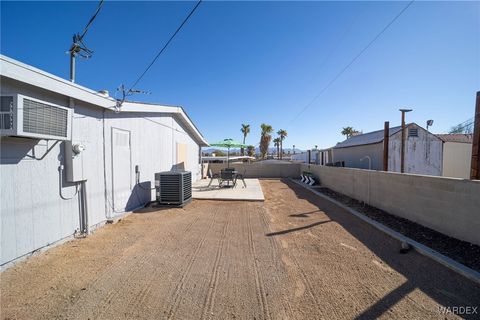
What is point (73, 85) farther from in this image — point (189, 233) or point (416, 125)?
point (416, 125)

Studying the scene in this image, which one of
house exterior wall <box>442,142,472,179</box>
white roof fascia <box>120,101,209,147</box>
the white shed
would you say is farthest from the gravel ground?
Answer: house exterior wall <box>442,142,472,179</box>

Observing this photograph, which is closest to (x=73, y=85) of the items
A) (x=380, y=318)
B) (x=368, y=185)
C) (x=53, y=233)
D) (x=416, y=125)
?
(x=53, y=233)

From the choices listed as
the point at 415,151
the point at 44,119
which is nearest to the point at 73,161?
the point at 44,119

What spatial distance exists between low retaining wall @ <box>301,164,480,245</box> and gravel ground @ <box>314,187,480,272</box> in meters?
0.12

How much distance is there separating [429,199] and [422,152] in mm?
10686

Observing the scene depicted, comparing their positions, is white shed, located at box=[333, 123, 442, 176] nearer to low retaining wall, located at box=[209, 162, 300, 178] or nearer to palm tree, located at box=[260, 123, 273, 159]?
low retaining wall, located at box=[209, 162, 300, 178]

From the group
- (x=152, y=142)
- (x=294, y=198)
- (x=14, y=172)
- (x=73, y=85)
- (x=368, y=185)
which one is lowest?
(x=294, y=198)

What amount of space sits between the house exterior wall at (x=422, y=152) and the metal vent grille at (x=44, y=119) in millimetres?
14575

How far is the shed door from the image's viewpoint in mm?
5266

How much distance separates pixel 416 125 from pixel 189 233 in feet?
47.5

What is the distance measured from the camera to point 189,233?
4426mm

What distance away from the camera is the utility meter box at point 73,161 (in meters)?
3.83

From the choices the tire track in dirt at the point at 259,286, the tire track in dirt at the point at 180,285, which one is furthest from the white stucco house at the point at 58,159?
the tire track in dirt at the point at 259,286

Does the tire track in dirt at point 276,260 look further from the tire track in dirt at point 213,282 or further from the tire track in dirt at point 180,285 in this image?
the tire track in dirt at point 180,285
